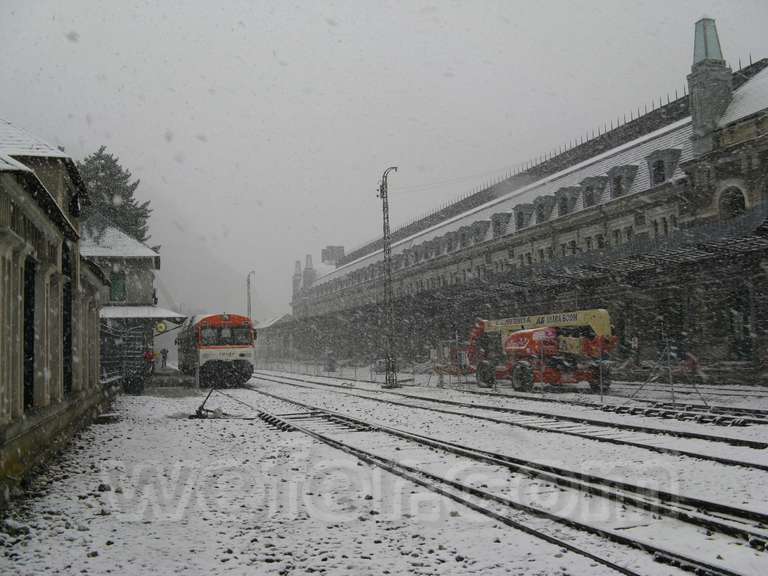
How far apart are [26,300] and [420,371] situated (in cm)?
3150

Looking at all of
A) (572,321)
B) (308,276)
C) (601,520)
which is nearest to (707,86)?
(572,321)

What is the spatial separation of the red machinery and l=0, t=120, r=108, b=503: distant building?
533 inches

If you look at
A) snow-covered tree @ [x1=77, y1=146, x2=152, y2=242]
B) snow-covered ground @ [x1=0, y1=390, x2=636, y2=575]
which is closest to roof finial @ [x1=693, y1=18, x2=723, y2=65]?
snow-covered ground @ [x1=0, y1=390, x2=636, y2=575]

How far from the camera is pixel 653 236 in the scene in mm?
33969

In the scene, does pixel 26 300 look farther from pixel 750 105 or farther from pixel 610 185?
pixel 610 185

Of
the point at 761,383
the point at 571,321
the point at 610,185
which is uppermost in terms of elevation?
the point at 610,185

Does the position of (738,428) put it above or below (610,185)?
below

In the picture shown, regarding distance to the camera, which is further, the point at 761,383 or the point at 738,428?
the point at 761,383

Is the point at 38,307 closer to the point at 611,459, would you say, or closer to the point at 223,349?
the point at 611,459

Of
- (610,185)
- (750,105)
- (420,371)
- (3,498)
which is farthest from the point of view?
(420,371)

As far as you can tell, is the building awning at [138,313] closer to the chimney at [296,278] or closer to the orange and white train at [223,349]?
the orange and white train at [223,349]

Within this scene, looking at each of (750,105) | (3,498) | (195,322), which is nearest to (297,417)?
(3,498)

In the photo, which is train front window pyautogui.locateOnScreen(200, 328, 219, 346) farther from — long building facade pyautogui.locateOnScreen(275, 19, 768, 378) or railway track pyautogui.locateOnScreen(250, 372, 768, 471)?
railway track pyautogui.locateOnScreen(250, 372, 768, 471)

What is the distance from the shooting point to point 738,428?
1259cm
